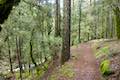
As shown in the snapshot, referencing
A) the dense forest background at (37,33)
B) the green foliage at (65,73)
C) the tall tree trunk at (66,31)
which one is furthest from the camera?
the tall tree trunk at (66,31)

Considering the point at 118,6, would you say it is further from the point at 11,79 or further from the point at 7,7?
the point at 7,7

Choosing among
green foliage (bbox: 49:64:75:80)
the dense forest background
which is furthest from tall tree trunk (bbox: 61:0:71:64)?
green foliage (bbox: 49:64:75:80)

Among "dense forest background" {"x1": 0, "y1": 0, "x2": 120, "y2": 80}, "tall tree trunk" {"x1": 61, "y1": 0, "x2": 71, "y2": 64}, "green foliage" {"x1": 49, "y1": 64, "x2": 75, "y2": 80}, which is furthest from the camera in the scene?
"tall tree trunk" {"x1": 61, "y1": 0, "x2": 71, "y2": 64}

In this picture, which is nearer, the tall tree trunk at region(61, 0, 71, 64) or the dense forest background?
the dense forest background

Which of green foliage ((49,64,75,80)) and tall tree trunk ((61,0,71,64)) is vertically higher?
tall tree trunk ((61,0,71,64))

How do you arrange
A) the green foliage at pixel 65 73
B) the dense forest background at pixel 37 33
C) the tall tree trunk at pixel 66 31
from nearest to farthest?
the green foliage at pixel 65 73, the dense forest background at pixel 37 33, the tall tree trunk at pixel 66 31

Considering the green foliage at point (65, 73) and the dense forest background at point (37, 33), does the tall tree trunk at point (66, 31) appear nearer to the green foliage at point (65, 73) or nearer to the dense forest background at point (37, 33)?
the dense forest background at point (37, 33)

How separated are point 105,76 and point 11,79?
1602 centimetres

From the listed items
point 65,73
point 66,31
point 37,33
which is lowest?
point 65,73

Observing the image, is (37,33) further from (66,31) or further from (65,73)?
(65,73)

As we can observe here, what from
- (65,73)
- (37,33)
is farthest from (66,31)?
(37,33)

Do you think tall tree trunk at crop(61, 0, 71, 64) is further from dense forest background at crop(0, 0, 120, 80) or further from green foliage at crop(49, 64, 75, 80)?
green foliage at crop(49, 64, 75, 80)

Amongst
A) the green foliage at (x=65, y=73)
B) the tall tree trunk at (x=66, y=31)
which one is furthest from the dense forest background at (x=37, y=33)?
the green foliage at (x=65, y=73)

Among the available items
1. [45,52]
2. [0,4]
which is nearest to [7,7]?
[0,4]
